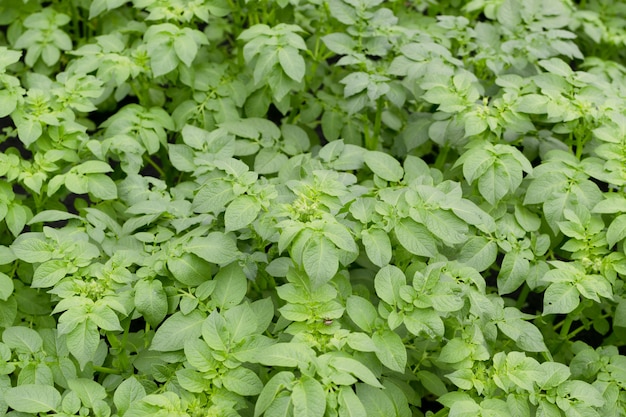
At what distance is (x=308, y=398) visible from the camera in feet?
6.83

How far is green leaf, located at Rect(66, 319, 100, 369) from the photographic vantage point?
2.36 m

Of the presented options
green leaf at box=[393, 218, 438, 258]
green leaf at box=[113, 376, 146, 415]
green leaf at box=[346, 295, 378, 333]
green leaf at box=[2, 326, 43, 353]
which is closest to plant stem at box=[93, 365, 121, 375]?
green leaf at box=[2, 326, 43, 353]

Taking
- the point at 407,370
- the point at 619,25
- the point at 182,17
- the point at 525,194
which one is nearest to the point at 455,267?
the point at 407,370

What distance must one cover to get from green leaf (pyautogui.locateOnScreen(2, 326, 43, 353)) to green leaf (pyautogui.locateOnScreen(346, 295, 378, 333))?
1.01m

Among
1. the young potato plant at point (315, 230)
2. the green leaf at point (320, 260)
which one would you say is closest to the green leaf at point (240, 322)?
the young potato plant at point (315, 230)

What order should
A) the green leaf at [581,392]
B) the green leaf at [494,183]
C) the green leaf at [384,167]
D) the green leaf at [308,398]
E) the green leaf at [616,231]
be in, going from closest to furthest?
the green leaf at [308,398], the green leaf at [581,392], the green leaf at [616,231], the green leaf at [494,183], the green leaf at [384,167]

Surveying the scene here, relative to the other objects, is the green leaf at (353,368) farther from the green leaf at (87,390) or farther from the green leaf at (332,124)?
the green leaf at (332,124)

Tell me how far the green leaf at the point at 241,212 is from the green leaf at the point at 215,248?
90mm

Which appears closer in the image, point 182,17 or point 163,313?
point 163,313

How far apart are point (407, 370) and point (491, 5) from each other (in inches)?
80.3

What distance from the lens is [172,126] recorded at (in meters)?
3.54

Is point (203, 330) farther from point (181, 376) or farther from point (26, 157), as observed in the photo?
point (26, 157)

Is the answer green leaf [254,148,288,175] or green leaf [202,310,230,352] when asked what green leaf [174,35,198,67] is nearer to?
green leaf [254,148,288,175]

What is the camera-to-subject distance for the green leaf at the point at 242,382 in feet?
7.60
